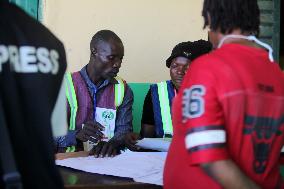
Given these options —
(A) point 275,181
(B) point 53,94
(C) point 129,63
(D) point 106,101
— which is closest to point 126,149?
(D) point 106,101

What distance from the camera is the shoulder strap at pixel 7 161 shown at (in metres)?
1.05

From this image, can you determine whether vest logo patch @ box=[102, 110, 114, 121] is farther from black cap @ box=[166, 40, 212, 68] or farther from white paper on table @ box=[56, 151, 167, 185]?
white paper on table @ box=[56, 151, 167, 185]

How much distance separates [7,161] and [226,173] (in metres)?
0.62

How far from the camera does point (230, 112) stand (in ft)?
4.37

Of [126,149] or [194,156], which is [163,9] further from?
[194,156]

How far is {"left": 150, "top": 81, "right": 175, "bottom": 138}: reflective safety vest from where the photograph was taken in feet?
10.6

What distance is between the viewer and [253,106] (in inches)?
53.6

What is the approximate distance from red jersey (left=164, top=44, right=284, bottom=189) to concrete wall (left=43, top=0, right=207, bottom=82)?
2.52 meters

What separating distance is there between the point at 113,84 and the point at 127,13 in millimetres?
942

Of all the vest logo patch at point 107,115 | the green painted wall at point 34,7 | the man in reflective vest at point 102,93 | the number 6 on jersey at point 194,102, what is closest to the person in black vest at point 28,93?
the number 6 on jersey at point 194,102

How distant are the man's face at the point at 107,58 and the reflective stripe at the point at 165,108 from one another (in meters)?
0.41

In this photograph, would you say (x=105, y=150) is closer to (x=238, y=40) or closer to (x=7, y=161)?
(x=238, y=40)

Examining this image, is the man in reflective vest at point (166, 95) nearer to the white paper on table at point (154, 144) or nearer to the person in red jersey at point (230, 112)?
the white paper on table at point (154, 144)

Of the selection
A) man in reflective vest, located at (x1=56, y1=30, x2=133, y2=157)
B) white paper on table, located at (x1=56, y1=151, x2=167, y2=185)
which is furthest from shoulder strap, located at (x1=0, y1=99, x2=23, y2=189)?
man in reflective vest, located at (x1=56, y1=30, x2=133, y2=157)
